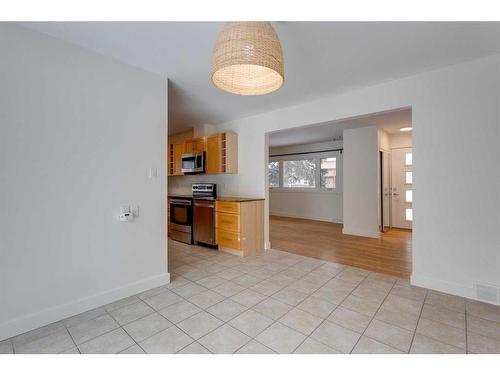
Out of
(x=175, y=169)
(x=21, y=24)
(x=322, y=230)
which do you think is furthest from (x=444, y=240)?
(x=175, y=169)

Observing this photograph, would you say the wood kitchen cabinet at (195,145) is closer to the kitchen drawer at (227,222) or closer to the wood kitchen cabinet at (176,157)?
the wood kitchen cabinet at (176,157)

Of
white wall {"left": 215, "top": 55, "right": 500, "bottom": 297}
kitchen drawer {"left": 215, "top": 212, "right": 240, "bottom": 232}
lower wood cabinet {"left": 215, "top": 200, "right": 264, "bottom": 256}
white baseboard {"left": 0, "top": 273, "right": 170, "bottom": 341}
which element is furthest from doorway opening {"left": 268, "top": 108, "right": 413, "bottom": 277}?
white baseboard {"left": 0, "top": 273, "right": 170, "bottom": 341}

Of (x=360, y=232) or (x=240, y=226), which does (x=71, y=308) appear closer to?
(x=240, y=226)

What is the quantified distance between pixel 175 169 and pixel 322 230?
155 inches

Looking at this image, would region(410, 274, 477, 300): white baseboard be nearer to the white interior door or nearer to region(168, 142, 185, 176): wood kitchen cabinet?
the white interior door

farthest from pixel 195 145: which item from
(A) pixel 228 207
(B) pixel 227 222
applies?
(B) pixel 227 222

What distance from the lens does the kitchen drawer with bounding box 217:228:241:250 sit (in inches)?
148

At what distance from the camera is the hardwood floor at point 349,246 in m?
3.38

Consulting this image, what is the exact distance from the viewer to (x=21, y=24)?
1.80 m

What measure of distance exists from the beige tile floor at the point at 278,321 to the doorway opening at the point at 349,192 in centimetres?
91

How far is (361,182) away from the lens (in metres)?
5.24

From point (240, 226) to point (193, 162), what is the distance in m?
1.89

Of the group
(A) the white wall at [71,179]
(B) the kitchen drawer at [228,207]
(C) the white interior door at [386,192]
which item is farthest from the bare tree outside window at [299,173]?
(A) the white wall at [71,179]
